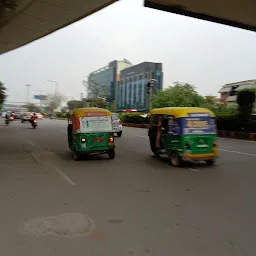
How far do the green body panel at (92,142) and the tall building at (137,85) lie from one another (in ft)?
217

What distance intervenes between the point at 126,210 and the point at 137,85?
84441 millimetres

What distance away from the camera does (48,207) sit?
6.29 m

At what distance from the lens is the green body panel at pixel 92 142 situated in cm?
1238

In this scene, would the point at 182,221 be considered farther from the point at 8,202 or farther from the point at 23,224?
the point at 8,202

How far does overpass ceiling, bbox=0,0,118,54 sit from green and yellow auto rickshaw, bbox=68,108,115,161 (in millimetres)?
4959

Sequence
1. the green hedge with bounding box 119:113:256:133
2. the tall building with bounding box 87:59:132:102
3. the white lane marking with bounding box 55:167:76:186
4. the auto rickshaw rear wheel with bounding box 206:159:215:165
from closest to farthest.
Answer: the white lane marking with bounding box 55:167:76:186 < the auto rickshaw rear wheel with bounding box 206:159:215:165 < the green hedge with bounding box 119:113:256:133 < the tall building with bounding box 87:59:132:102

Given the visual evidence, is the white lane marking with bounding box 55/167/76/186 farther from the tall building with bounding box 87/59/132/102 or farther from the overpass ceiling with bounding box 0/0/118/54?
the tall building with bounding box 87/59/132/102

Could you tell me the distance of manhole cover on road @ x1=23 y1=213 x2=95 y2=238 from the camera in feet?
16.1

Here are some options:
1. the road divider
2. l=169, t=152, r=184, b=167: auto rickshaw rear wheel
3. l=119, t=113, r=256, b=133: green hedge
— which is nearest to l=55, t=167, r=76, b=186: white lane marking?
l=169, t=152, r=184, b=167: auto rickshaw rear wheel

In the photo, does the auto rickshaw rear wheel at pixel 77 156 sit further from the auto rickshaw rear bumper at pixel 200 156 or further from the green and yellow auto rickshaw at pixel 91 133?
the auto rickshaw rear bumper at pixel 200 156

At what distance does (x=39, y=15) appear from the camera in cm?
1708

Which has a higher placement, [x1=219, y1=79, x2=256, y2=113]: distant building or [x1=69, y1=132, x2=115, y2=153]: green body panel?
[x1=219, y1=79, x2=256, y2=113]: distant building

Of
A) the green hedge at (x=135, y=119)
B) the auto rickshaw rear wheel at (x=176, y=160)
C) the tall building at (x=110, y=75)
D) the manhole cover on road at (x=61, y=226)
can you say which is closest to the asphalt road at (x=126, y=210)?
the manhole cover on road at (x=61, y=226)

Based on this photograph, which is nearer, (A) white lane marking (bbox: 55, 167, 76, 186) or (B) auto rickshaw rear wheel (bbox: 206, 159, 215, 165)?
(A) white lane marking (bbox: 55, 167, 76, 186)
